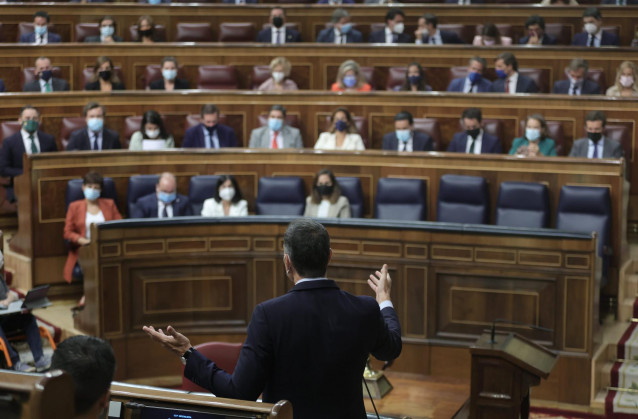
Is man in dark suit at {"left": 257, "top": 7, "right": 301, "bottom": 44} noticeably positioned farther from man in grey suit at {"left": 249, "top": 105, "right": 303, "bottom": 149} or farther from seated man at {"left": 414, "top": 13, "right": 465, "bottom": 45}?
man in grey suit at {"left": 249, "top": 105, "right": 303, "bottom": 149}

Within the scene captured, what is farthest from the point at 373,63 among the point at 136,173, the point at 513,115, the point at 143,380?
the point at 143,380

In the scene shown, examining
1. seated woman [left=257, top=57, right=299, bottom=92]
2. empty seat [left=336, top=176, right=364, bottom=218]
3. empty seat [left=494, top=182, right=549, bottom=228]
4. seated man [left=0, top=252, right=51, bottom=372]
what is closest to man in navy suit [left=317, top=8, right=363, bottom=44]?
seated woman [left=257, top=57, right=299, bottom=92]

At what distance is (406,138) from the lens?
557 centimetres

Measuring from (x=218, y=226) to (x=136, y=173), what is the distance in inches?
33.4

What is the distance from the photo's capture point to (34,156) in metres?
5.18

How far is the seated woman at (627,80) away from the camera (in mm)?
5824

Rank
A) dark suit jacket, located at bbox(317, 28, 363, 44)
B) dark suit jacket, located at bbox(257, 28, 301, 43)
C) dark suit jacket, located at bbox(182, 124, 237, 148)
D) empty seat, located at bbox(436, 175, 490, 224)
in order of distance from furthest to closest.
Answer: dark suit jacket, located at bbox(257, 28, 301, 43) < dark suit jacket, located at bbox(317, 28, 363, 44) < dark suit jacket, located at bbox(182, 124, 237, 148) < empty seat, located at bbox(436, 175, 490, 224)

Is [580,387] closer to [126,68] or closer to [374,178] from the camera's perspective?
[374,178]

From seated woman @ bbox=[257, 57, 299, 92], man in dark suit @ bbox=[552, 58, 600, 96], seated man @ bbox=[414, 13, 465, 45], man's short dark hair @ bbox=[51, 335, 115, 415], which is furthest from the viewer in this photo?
seated man @ bbox=[414, 13, 465, 45]

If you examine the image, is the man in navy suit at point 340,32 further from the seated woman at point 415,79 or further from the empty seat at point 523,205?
the empty seat at point 523,205

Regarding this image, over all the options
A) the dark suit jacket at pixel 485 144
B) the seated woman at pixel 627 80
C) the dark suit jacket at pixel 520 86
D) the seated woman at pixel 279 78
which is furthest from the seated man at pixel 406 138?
the seated woman at pixel 627 80

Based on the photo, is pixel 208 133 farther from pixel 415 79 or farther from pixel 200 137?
pixel 415 79

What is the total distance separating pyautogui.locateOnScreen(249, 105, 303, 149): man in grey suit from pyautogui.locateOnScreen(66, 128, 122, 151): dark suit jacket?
802mm

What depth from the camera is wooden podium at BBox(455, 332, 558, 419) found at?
343cm
